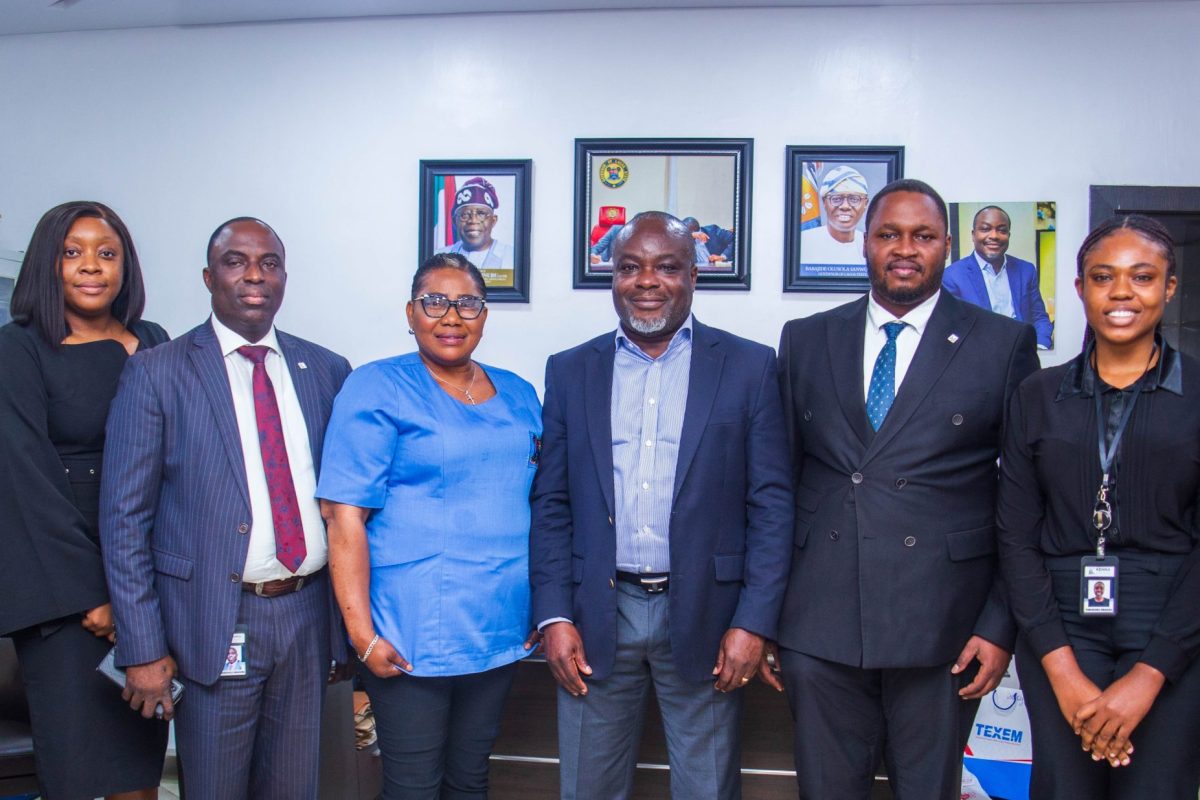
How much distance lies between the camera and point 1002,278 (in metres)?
3.04

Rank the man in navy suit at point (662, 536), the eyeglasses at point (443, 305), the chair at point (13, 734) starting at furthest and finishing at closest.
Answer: the chair at point (13, 734) → the eyeglasses at point (443, 305) → the man in navy suit at point (662, 536)

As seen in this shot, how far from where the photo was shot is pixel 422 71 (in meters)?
3.23

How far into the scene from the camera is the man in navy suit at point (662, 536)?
182 centimetres

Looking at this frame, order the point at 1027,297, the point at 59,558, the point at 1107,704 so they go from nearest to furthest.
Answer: the point at 1107,704 → the point at 59,558 → the point at 1027,297

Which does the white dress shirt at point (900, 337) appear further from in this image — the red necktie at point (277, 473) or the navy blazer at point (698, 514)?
the red necktie at point (277, 473)

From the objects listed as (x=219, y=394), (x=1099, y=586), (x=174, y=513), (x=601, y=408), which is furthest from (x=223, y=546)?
(x=1099, y=586)

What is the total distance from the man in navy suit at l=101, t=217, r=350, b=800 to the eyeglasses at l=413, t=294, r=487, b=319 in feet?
1.15

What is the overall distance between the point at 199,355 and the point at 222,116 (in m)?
1.86

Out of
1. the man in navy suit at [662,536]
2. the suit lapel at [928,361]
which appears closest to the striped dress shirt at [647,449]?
the man in navy suit at [662,536]

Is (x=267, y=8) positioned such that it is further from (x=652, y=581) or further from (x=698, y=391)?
(x=652, y=581)

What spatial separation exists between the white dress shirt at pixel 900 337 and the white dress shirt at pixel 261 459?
1216 mm

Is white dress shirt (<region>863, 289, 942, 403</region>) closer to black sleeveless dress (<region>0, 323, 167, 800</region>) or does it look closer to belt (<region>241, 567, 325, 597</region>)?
belt (<region>241, 567, 325, 597</region>)

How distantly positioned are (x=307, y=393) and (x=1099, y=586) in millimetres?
1661

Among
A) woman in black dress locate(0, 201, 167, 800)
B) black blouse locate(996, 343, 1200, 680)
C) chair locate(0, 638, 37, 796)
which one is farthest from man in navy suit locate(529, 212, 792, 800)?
chair locate(0, 638, 37, 796)
